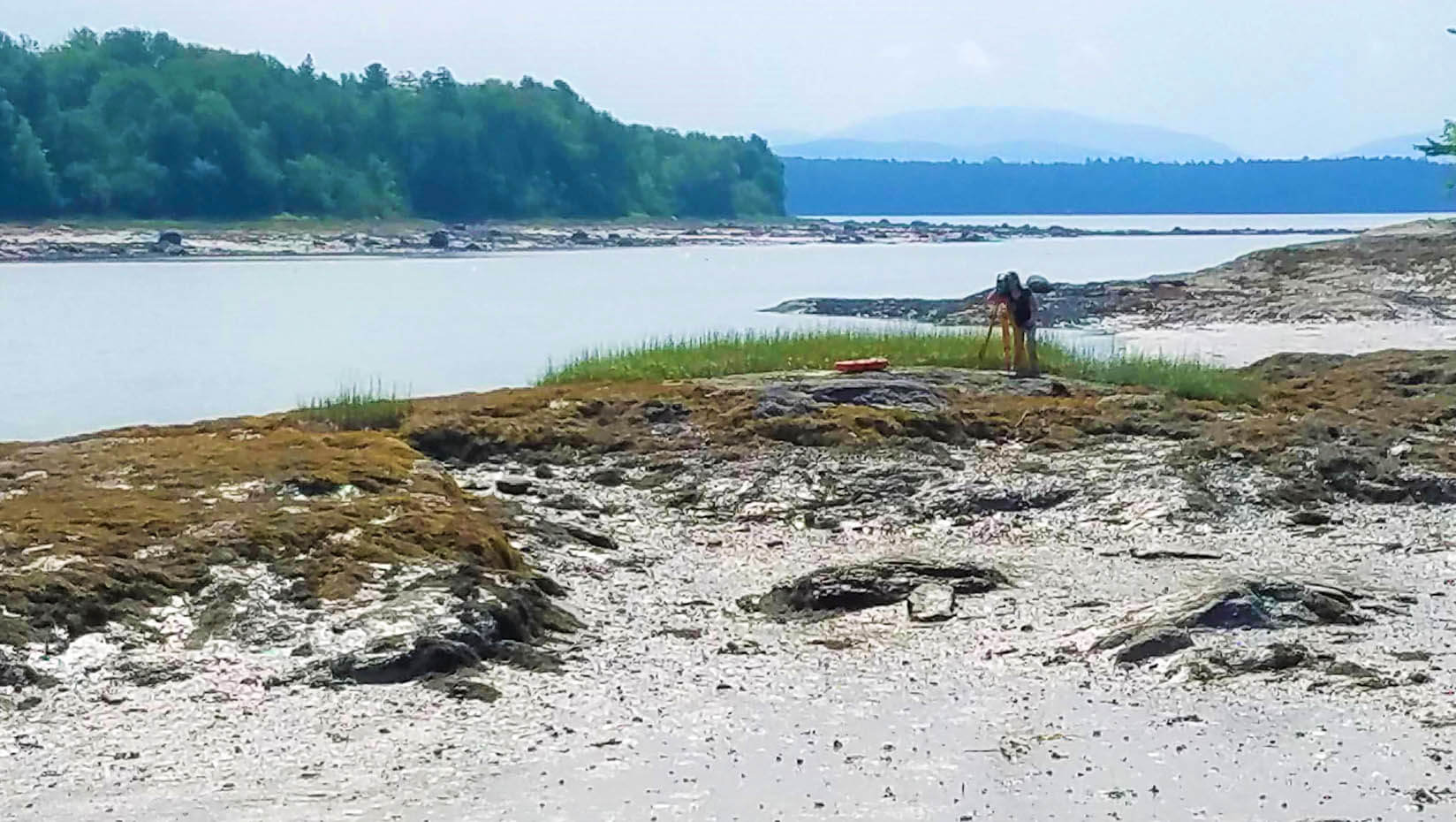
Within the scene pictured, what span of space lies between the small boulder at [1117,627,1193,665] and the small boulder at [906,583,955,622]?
1.10 m

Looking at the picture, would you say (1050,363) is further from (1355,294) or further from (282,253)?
(282,253)

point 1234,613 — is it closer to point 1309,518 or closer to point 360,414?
point 1309,518

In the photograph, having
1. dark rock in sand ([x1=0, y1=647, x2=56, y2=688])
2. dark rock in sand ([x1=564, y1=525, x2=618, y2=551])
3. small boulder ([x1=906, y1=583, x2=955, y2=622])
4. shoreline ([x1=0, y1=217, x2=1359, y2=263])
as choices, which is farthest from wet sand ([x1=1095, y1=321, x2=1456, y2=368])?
shoreline ([x1=0, y1=217, x2=1359, y2=263])

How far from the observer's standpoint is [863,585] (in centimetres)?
1001

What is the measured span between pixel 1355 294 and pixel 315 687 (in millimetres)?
30623

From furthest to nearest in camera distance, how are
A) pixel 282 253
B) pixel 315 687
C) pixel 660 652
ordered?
pixel 282 253 → pixel 660 652 → pixel 315 687

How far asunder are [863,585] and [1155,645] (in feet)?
5.74

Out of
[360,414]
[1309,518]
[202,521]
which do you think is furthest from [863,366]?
[202,521]

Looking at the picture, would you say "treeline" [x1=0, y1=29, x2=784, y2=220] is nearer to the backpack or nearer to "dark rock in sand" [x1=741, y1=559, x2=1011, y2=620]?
the backpack

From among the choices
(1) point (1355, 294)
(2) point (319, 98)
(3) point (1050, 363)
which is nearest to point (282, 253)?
(2) point (319, 98)

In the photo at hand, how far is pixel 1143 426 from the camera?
15.0 meters

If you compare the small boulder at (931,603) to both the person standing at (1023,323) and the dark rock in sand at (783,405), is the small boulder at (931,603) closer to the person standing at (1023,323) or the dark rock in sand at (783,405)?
the dark rock in sand at (783,405)

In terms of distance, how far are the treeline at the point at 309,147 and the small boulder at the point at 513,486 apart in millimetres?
62420

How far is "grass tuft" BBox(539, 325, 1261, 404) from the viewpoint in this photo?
17.9 meters
